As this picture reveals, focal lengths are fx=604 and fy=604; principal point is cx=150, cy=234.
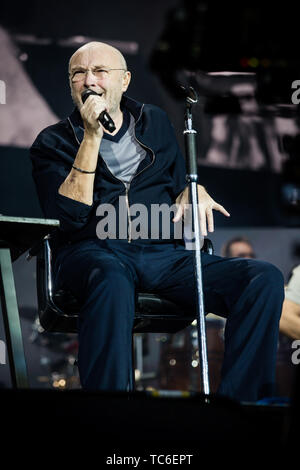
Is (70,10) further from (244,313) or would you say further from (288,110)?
(244,313)

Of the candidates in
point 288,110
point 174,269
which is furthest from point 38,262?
point 288,110

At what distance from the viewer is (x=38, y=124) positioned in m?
4.34

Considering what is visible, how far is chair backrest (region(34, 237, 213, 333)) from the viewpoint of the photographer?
2.01 m

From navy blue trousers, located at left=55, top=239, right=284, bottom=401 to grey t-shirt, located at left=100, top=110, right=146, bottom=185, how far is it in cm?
30

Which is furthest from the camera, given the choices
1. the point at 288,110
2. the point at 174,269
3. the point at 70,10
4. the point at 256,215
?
the point at 256,215

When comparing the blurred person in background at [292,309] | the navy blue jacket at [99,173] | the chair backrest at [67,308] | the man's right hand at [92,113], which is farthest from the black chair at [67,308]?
the blurred person in background at [292,309]

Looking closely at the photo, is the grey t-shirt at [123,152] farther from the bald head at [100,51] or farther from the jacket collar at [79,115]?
the bald head at [100,51]

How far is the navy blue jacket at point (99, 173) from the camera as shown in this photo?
2119 mm

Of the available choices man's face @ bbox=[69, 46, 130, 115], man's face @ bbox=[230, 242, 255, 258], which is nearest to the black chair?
man's face @ bbox=[69, 46, 130, 115]

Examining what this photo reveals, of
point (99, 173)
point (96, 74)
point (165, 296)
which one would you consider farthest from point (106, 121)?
point (165, 296)

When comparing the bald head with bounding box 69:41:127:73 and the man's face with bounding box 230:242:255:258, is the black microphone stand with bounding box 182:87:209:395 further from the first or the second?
the man's face with bounding box 230:242:255:258

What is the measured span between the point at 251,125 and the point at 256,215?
78cm

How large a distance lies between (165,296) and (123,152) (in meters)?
0.60

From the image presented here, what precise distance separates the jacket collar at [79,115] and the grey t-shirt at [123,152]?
0.21 ft
